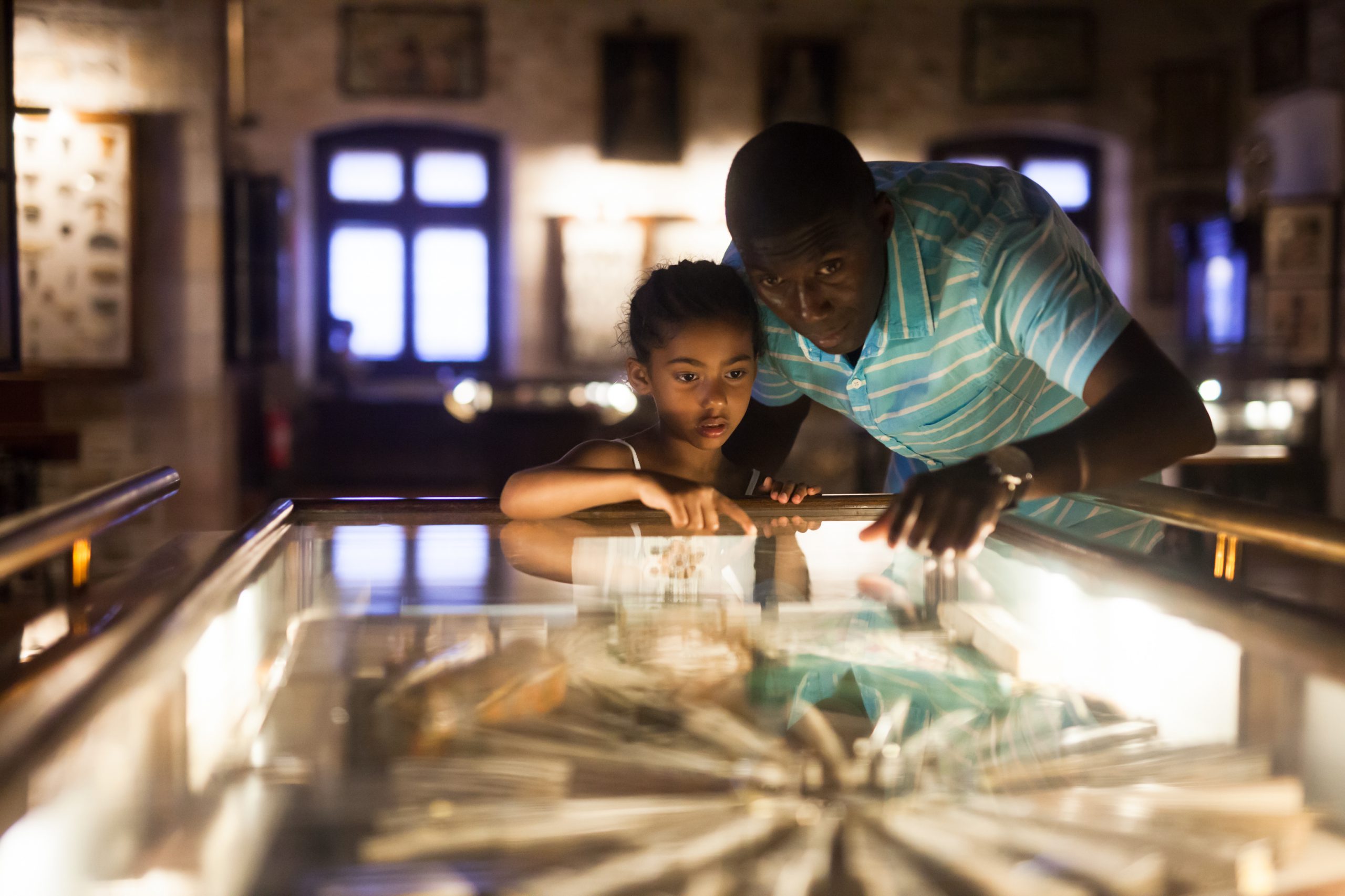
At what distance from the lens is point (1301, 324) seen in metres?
8.14

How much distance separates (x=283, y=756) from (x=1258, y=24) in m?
11.0

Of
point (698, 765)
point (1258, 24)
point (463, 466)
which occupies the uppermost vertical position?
point (1258, 24)

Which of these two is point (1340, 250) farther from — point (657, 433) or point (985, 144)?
point (657, 433)

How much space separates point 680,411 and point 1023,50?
965cm

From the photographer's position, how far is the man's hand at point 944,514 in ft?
3.63

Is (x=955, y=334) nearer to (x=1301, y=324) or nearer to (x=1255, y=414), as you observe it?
(x=1255, y=414)

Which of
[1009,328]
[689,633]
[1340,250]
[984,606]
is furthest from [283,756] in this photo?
[1340,250]

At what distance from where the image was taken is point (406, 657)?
112cm

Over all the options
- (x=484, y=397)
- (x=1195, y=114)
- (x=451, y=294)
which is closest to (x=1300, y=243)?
(x=1195, y=114)

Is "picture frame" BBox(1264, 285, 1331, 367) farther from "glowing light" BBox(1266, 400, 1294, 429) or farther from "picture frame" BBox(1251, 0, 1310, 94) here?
"picture frame" BBox(1251, 0, 1310, 94)

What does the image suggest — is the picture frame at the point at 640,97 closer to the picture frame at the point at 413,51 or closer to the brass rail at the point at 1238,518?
the picture frame at the point at 413,51

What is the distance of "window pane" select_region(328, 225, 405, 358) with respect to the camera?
33.8 feet

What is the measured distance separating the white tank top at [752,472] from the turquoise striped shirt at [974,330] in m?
0.34

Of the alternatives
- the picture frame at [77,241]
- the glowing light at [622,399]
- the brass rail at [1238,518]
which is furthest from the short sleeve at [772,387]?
the picture frame at [77,241]
